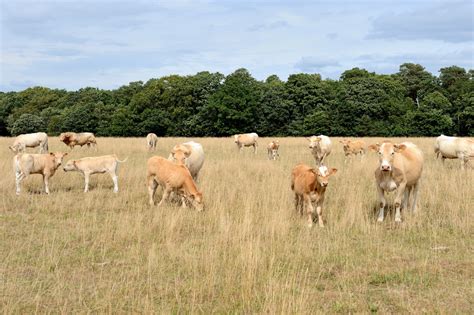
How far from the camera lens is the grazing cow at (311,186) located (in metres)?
8.65

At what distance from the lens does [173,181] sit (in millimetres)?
10781

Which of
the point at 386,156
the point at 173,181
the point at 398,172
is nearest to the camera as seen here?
the point at 386,156

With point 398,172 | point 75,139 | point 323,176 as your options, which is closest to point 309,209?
point 323,176

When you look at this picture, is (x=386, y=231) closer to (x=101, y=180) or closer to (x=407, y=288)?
(x=407, y=288)

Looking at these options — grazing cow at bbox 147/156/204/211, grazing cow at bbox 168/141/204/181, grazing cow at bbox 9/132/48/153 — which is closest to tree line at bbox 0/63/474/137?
grazing cow at bbox 9/132/48/153

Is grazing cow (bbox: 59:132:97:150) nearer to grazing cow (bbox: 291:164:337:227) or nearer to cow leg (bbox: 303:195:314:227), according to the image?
grazing cow (bbox: 291:164:337:227)

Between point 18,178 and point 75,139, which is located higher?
point 75,139

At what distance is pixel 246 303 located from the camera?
16.5 ft

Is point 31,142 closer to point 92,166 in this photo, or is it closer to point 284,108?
point 92,166

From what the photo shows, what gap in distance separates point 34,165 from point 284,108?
5035cm

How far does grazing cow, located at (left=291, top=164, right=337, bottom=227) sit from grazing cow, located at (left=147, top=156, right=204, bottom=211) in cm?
232

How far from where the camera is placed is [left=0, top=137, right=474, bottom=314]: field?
5121 millimetres

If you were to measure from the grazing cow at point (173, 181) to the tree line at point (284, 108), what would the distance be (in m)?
46.9

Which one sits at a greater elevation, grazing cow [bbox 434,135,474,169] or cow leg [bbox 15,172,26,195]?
grazing cow [bbox 434,135,474,169]
